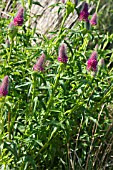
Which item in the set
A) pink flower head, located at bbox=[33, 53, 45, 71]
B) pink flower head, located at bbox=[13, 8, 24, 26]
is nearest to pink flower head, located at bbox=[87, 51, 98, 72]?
pink flower head, located at bbox=[33, 53, 45, 71]

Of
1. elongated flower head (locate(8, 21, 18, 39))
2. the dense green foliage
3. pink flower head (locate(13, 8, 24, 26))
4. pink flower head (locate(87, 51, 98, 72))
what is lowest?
the dense green foliage

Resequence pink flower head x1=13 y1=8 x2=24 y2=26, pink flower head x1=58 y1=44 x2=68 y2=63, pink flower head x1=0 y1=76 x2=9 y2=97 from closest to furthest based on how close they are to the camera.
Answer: pink flower head x1=0 y1=76 x2=9 y2=97
pink flower head x1=58 y1=44 x2=68 y2=63
pink flower head x1=13 y1=8 x2=24 y2=26

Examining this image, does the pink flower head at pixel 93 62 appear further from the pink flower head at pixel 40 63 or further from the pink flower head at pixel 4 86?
the pink flower head at pixel 4 86

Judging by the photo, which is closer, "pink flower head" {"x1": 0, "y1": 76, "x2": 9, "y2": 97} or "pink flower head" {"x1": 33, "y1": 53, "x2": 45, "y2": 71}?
"pink flower head" {"x1": 0, "y1": 76, "x2": 9, "y2": 97}

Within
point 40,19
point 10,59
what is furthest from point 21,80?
point 40,19

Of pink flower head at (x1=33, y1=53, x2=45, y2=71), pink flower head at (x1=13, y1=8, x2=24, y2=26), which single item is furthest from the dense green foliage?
pink flower head at (x1=13, y1=8, x2=24, y2=26)

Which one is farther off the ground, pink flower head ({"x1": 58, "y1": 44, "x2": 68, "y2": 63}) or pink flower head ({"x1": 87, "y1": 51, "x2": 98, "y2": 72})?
pink flower head ({"x1": 58, "y1": 44, "x2": 68, "y2": 63})

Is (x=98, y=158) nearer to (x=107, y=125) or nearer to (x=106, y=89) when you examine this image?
(x=107, y=125)

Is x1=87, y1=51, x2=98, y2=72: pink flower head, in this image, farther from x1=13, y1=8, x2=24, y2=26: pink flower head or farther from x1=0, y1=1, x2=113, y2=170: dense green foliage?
x1=13, y1=8, x2=24, y2=26: pink flower head

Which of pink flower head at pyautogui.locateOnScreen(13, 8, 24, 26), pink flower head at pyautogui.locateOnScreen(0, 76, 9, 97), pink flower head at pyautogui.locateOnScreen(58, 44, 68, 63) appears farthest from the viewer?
pink flower head at pyautogui.locateOnScreen(13, 8, 24, 26)
